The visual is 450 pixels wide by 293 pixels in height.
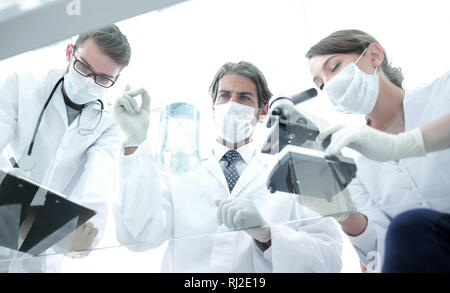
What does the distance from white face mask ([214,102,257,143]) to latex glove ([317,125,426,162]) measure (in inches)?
13.2

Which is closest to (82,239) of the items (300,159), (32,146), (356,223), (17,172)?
(17,172)

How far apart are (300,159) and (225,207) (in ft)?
0.85

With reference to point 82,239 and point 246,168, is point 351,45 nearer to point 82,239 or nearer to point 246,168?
point 246,168

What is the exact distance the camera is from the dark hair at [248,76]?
1.28m

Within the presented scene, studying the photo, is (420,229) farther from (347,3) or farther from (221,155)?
(347,3)

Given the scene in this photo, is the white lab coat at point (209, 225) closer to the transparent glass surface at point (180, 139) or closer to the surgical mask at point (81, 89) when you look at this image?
the transparent glass surface at point (180, 139)

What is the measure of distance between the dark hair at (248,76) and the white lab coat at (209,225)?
0.22 meters

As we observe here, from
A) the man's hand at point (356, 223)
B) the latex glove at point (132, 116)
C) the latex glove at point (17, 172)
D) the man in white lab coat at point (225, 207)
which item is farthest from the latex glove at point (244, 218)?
the latex glove at point (17, 172)

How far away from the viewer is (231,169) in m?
1.23

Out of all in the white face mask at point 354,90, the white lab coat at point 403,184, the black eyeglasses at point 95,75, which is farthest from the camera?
the black eyeglasses at point 95,75
